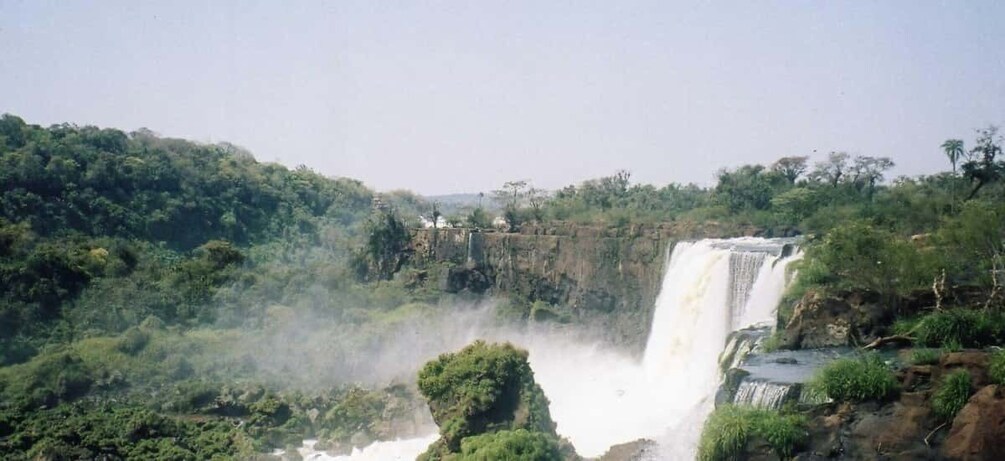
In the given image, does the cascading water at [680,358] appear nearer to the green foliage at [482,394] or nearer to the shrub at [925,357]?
the green foliage at [482,394]

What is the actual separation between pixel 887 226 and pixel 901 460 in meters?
17.4

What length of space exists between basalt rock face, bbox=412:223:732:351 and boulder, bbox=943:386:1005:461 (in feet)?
72.2

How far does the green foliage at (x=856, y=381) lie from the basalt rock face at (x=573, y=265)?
67.4ft

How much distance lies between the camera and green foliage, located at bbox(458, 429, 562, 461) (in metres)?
17.8

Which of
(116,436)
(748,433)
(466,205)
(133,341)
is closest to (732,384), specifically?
(748,433)

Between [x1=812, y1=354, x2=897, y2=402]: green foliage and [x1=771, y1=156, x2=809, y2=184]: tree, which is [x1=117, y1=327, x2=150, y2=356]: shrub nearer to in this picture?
[x1=812, y1=354, x2=897, y2=402]: green foliage

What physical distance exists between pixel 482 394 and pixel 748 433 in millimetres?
10426

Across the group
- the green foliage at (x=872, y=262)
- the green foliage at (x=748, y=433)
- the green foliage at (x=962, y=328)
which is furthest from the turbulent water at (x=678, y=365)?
the green foliage at (x=748, y=433)

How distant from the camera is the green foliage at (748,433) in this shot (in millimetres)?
12609

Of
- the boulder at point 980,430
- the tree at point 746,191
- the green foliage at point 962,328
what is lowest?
the boulder at point 980,430

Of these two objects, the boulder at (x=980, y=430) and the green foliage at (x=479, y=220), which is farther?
the green foliage at (x=479, y=220)

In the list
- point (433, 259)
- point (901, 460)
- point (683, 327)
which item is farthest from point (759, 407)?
point (433, 259)

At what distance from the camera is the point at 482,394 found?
2233cm

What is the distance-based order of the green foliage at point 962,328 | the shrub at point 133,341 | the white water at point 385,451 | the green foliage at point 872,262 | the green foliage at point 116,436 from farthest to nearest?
1. the shrub at point 133,341
2. the white water at point 385,451
3. the green foliage at point 116,436
4. the green foliage at point 872,262
5. the green foliage at point 962,328
